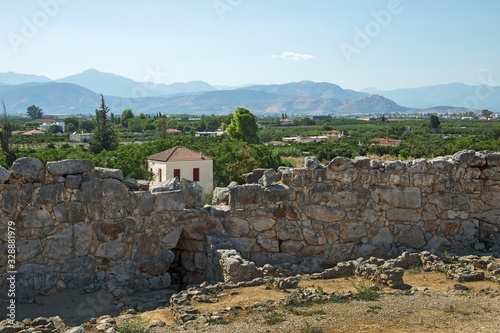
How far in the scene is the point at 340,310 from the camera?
6.84 metres

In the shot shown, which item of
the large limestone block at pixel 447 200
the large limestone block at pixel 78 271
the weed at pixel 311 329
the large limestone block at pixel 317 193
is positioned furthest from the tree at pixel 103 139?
the weed at pixel 311 329

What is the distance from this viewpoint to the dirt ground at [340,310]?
625 cm

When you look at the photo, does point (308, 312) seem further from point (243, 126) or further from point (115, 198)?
point (243, 126)

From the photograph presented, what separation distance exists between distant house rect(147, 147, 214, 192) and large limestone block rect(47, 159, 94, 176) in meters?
23.5

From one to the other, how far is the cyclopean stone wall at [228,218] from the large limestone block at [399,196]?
2 centimetres

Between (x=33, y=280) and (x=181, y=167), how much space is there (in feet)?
83.9

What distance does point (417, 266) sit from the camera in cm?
934

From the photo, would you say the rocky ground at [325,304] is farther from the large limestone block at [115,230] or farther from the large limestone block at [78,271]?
the large limestone block at [115,230]

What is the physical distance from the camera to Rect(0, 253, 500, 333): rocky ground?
20.7 ft

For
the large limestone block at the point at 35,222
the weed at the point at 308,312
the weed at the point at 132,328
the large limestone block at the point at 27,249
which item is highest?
the large limestone block at the point at 35,222

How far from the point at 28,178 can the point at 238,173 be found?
28.7 m

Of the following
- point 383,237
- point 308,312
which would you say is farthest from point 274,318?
point 383,237

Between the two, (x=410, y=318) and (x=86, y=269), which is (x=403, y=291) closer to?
(x=410, y=318)

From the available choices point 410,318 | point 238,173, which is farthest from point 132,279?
point 238,173
